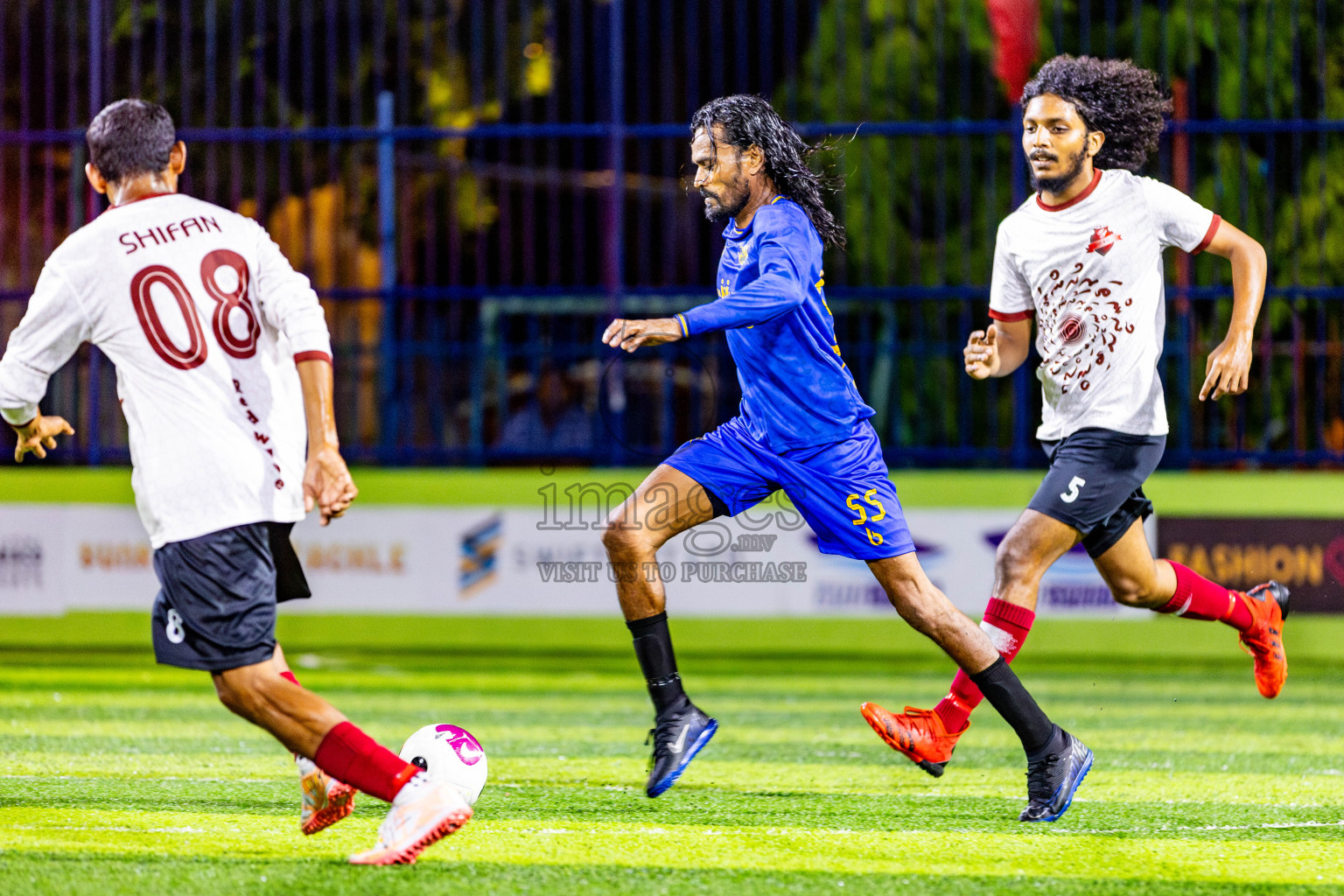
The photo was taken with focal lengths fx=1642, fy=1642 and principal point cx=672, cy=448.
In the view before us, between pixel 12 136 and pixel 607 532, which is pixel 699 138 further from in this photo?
pixel 12 136

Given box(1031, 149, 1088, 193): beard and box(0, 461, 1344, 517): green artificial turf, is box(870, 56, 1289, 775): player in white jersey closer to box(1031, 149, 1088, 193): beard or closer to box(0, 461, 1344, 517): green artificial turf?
box(1031, 149, 1088, 193): beard

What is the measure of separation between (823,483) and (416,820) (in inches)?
67.3

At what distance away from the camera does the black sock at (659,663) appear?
5.27 meters

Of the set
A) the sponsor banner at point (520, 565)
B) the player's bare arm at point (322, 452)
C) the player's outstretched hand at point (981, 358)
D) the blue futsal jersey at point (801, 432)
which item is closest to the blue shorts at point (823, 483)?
the blue futsal jersey at point (801, 432)

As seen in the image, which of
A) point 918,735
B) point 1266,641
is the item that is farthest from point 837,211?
point 918,735

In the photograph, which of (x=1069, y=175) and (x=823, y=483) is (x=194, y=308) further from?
(x=1069, y=175)

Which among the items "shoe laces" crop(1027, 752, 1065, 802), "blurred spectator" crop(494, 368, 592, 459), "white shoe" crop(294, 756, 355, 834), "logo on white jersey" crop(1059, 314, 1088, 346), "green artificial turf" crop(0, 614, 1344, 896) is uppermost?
"logo on white jersey" crop(1059, 314, 1088, 346)

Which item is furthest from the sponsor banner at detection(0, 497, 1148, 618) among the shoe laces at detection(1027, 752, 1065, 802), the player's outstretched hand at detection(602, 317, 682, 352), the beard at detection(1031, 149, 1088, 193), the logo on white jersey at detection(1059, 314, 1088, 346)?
the player's outstretched hand at detection(602, 317, 682, 352)

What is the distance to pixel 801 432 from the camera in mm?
5141

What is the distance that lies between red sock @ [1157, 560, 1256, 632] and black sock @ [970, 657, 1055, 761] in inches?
44.8

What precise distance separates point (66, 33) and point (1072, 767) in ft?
29.1

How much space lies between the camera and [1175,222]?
5.36m

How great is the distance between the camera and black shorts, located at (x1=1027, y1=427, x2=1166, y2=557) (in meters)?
5.38

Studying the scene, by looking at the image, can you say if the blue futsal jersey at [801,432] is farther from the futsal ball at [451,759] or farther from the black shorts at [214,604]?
the black shorts at [214,604]
